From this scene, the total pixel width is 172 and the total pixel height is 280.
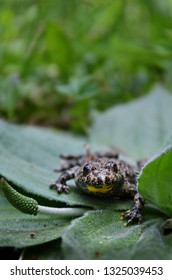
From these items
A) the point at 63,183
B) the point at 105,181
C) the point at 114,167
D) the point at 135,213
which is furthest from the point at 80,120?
the point at 135,213

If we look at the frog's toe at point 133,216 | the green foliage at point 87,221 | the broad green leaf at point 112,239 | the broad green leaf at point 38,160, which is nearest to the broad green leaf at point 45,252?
the green foliage at point 87,221

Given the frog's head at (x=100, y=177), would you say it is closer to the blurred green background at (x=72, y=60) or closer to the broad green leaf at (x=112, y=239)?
the broad green leaf at (x=112, y=239)

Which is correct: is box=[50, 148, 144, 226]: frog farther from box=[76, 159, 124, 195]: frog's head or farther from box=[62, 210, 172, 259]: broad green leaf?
box=[62, 210, 172, 259]: broad green leaf

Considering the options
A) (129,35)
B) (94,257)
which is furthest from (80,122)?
(129,35)

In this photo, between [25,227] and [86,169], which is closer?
[25,227]

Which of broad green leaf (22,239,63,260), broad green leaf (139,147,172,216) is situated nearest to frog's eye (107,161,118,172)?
broad green leaf (139,147,172,216)

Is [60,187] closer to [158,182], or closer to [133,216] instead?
[133,216]
